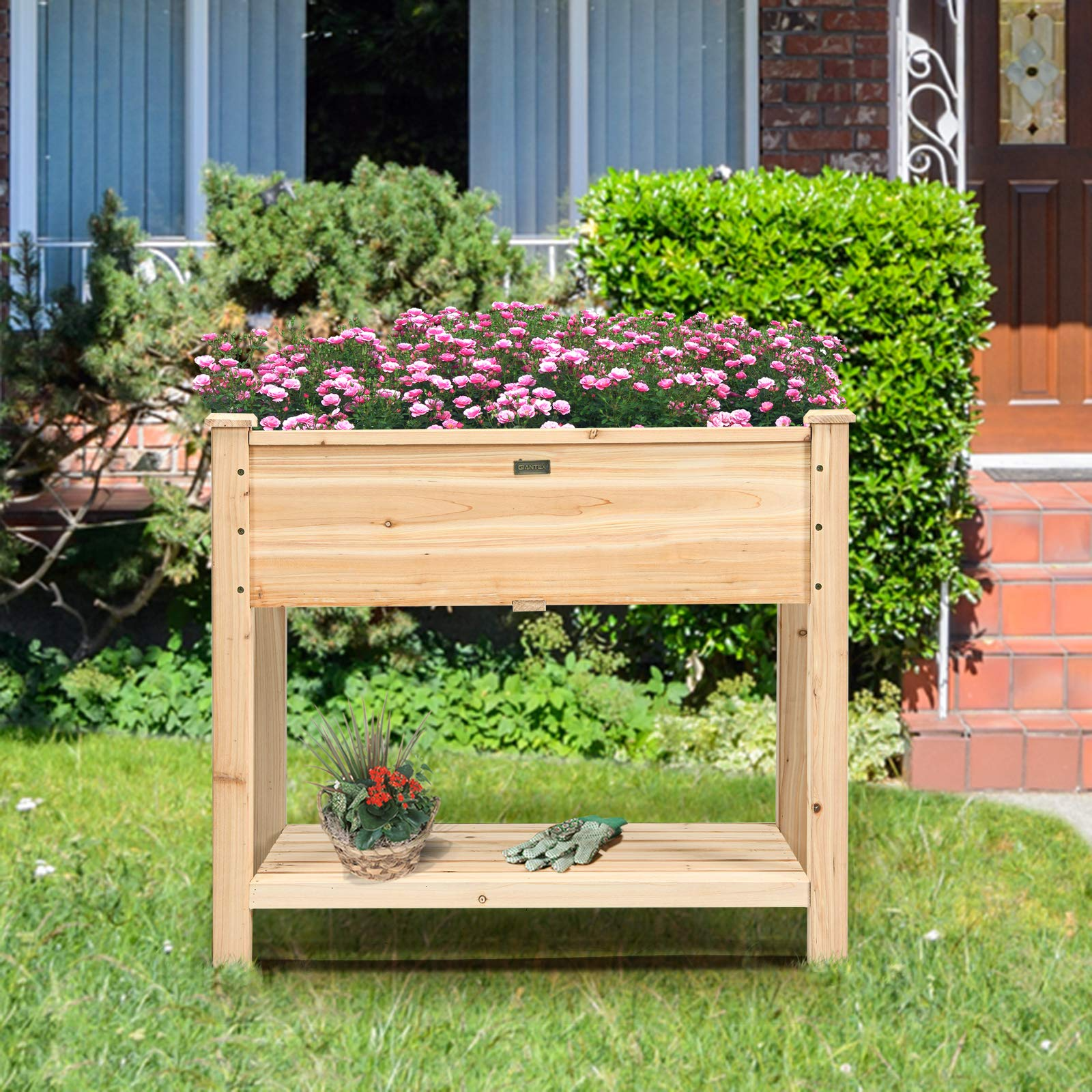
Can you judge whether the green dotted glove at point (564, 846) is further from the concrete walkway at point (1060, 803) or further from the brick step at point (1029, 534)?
the brick step at point (1029, 534)

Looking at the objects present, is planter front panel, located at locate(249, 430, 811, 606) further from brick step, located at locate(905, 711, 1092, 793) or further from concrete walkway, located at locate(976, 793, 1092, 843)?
brick step, located at locate(905, 711, 1092, 793)

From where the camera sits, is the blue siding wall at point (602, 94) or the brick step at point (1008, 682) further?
the blue siding wall at point (602, 94)

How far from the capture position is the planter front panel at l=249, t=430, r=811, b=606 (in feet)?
8.99

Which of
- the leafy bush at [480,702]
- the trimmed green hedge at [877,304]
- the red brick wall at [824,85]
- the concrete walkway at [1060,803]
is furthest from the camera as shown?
the red brick wall at [824,85]

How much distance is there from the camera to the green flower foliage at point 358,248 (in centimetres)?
508

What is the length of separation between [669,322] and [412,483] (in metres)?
1.11

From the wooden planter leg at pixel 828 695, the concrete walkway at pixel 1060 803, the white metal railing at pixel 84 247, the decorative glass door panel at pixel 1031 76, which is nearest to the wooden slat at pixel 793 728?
the wooden planter leg at pixel 828 695

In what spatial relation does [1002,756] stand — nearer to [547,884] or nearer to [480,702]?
[480,702]

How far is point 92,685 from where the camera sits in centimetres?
534

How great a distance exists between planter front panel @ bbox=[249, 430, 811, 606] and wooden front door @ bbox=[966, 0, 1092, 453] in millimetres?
4101

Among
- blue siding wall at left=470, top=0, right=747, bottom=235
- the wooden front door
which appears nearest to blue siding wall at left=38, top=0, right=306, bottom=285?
blue siding wall at left=470, top=0, right=747, bottom=235

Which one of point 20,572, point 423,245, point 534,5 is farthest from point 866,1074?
point 534,5

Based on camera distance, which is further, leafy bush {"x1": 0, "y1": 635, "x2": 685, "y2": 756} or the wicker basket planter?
leafy bush {"x1": 0, "y1": 635, "x2": 685, "y2": 756}

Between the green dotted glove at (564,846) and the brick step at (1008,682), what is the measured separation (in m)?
2.08
